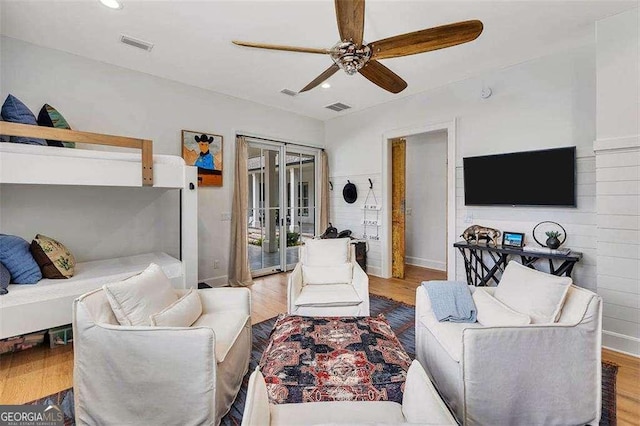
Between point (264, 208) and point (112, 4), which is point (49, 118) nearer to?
point (112, 4)

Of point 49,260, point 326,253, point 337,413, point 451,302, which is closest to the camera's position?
point 337,413

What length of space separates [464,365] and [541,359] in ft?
1.32

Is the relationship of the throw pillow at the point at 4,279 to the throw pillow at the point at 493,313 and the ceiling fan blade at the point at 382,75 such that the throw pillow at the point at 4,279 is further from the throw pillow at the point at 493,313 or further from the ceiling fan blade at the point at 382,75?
the throw pillow at the point at 493,313

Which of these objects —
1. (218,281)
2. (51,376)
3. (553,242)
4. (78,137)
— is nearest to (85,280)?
(51,376)

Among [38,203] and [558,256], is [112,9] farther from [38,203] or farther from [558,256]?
[558,256]

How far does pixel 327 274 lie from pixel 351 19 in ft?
7.44

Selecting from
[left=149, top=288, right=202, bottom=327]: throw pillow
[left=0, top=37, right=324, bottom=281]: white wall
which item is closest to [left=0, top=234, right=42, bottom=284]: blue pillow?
[left=0, top=37, right=324, bottom=281]: white wall

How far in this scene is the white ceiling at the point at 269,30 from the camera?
Result: 7.80 ft

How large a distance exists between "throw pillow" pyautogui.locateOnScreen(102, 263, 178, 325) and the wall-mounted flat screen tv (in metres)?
3.63

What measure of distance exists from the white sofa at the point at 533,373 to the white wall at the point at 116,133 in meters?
3.62

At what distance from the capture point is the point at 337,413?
1197 millimetres

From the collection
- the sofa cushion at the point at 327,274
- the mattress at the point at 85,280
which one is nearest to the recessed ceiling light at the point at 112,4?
the mattress at the point at 85,280

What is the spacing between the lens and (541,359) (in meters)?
1.52

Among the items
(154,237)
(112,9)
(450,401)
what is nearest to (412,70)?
(112,9)
